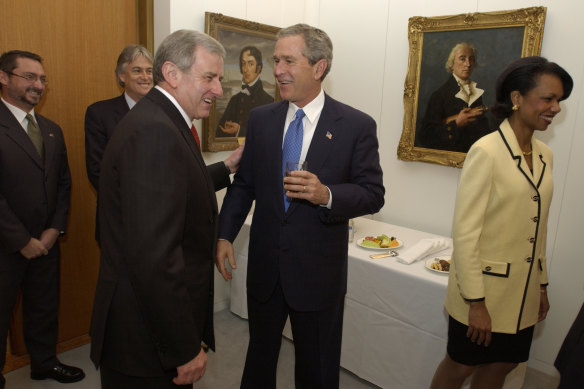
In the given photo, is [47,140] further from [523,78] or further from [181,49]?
[523,78]

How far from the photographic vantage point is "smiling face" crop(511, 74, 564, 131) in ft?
5.97

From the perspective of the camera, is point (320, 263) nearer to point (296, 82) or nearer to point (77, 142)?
point (296, 82)

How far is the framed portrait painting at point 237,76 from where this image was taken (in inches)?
134

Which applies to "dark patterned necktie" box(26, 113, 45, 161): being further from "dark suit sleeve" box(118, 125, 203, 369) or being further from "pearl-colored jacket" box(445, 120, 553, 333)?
"pearl-colored jacket" box(445, 120, 553, 333)

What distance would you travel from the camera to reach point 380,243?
3.00m

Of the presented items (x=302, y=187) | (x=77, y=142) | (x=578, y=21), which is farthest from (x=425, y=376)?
(x=77, y=142)

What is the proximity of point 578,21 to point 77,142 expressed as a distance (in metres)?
3.39

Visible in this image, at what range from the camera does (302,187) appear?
1692 mm

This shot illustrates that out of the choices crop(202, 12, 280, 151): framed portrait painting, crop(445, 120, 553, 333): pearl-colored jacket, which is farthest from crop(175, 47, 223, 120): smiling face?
crop(202, 12, 280, 151): framed portrait painting

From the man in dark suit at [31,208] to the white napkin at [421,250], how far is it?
217 centimetres

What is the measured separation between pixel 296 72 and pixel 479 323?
134 centimetres

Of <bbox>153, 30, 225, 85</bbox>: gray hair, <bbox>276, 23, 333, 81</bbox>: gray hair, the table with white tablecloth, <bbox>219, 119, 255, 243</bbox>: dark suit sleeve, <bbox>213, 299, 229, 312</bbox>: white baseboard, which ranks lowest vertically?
<bbox>213, 299, 229, 312</bbox>: white baseboard

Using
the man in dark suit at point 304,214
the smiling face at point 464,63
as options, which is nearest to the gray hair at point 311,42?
the man in dark suit at point 304,214

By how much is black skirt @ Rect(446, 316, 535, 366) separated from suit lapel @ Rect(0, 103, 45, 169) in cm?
248
